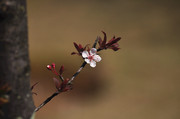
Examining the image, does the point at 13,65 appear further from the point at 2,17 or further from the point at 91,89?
the point at 91,89

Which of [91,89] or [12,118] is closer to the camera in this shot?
[12,118]

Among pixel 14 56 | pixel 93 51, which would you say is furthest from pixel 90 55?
pixel 14 56

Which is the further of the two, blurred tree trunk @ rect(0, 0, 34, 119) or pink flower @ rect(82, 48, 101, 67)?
pink flower @ rect(82, 48, 101, 67)

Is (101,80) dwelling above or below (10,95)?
above

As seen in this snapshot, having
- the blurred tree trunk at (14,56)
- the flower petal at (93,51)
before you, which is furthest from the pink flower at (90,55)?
the blurred tree trunk at (14,56)

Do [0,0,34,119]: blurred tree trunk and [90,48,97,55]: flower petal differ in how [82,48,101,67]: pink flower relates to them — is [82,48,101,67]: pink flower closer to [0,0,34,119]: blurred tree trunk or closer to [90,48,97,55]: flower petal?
[90,48,97,55]: flower petal

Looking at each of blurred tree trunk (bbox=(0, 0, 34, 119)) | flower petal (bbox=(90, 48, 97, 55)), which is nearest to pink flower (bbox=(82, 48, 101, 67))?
flower petal (bbox=(90, 48, 97, 55))

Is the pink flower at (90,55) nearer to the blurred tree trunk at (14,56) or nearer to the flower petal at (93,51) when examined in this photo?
the flower petal at (93,51)

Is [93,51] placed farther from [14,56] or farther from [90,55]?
[14,56]

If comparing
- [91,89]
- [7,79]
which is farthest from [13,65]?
[91,89]
